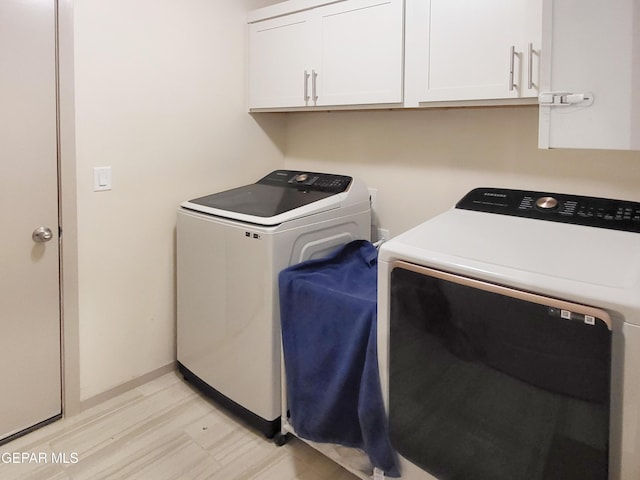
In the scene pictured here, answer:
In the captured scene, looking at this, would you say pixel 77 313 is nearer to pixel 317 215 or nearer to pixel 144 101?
pixel 144 101

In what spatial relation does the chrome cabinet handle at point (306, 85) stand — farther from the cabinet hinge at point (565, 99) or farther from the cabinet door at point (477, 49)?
the cabinet hinge at point (565, 99)

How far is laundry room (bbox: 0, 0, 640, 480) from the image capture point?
6.24 feet

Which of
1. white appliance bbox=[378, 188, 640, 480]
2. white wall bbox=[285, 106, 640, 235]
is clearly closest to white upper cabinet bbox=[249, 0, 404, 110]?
white wall bbox=[285, 106, 640, 235]

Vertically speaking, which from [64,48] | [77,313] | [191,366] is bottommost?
[191,366]

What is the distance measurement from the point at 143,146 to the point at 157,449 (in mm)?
1353

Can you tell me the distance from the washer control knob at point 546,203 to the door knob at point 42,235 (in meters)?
1.97

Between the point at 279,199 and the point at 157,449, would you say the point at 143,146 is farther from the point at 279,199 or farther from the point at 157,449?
the point at 157,449

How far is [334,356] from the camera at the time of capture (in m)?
1.65

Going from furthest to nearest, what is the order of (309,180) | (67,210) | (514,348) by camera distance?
1. (309,180)
2. (67,210)
3. (514,348)

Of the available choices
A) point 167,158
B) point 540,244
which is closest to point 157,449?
point 167,158

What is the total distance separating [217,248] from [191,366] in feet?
2.23

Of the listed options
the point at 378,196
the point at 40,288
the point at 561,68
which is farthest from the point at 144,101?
the point at 561,68

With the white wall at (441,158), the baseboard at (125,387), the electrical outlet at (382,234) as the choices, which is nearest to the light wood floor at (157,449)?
the baseboard at (125,387)

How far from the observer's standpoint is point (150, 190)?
223cm
